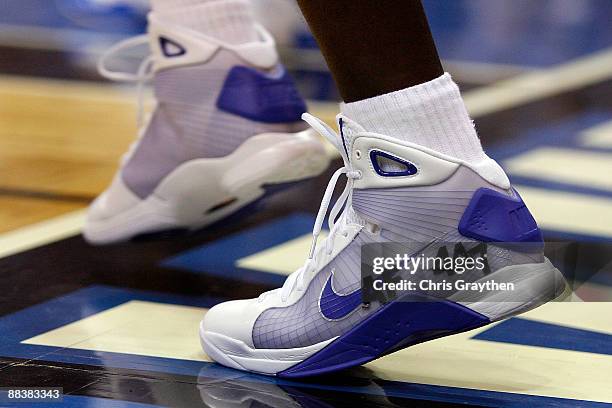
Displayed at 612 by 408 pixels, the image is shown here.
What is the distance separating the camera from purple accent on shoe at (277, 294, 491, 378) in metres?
1.14

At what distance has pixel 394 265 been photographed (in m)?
1.17

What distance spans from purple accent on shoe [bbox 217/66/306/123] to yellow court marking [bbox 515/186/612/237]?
56 centimetres

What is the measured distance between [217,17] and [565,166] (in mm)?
1051

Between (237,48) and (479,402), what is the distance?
645mm

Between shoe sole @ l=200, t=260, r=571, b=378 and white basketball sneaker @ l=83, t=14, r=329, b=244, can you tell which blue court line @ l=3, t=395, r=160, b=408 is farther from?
white basketball sneaker @ l=83, t=14, r=329, b=244

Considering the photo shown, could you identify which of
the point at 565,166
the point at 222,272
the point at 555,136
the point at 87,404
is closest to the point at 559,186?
the point at 565,166

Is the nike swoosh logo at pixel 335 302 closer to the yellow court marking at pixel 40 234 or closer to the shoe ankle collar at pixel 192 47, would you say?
the shoe ankle collar at pixel 192 47

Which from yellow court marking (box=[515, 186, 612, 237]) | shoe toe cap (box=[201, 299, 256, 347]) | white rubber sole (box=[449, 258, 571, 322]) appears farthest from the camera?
yellow court marking (box=[515, 186, 612, 237])

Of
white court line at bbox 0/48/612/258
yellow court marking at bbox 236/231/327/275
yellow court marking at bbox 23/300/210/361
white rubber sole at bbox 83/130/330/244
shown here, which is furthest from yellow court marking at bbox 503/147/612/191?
yellow court marking at bbox 23/300/210/361

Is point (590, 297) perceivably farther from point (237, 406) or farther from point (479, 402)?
point (237, 406)

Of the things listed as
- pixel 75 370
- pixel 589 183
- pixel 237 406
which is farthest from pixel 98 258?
pixel 589 183

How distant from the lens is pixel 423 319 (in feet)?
3.76

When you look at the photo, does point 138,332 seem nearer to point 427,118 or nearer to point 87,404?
point 87,404

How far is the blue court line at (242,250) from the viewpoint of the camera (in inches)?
65.1
